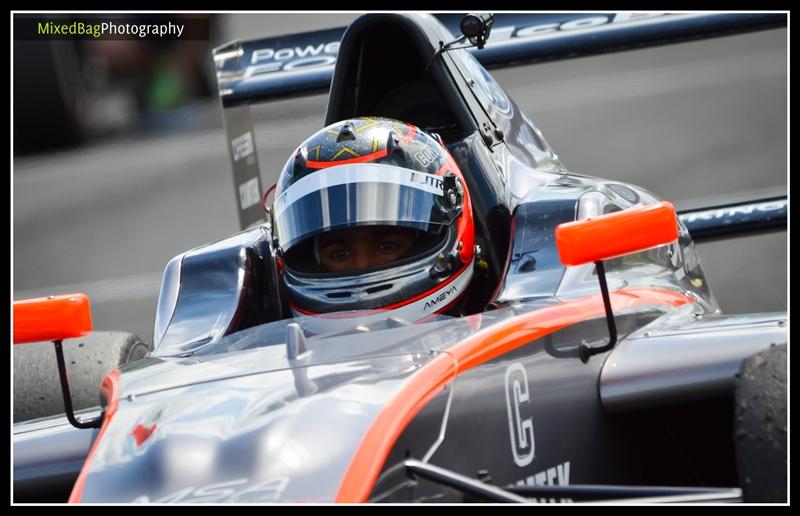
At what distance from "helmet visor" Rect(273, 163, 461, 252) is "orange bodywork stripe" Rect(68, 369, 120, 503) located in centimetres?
78

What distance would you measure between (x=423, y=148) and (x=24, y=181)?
12091 mm

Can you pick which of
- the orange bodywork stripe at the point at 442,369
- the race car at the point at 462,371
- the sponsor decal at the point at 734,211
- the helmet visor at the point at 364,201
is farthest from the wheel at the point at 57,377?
the sponsor decal at the point at 734,211

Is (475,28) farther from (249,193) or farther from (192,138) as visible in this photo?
(192,138)

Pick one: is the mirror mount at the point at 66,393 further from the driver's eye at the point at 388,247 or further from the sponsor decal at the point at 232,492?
the driver's eye at the point at 388,247

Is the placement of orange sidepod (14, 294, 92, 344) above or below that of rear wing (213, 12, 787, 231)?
above

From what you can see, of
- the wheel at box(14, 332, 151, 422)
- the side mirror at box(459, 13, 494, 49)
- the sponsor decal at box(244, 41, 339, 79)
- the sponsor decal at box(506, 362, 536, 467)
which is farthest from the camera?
the sponsor decal at box(244, 41, 339, 79)

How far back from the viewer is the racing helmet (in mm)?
3736

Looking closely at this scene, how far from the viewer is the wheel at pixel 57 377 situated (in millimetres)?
5145

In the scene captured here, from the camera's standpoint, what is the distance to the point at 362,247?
12.5 ft

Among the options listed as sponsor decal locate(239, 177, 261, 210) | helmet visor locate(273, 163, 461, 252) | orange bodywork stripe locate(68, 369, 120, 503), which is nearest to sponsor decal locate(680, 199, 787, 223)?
helmet visor locate(273, 163, 461, 252)

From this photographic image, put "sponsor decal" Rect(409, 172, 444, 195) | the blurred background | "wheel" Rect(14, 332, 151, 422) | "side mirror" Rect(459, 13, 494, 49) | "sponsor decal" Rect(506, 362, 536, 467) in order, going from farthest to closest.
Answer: the blurred background → "wheel" Rect(14, 332, 151, 422) → "side mirror" Rect(459, 13, 494, 49) → "sponsor decal" Rect(409, 172, 444, 195) → "sponsor decal" Rect(506, 362, 536, 467)

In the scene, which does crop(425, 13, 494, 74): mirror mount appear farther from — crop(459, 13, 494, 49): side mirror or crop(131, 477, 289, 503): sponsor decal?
crop(131, 477, 289, 503): sponsor decal

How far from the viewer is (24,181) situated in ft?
49.7

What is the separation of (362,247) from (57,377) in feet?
6.55
